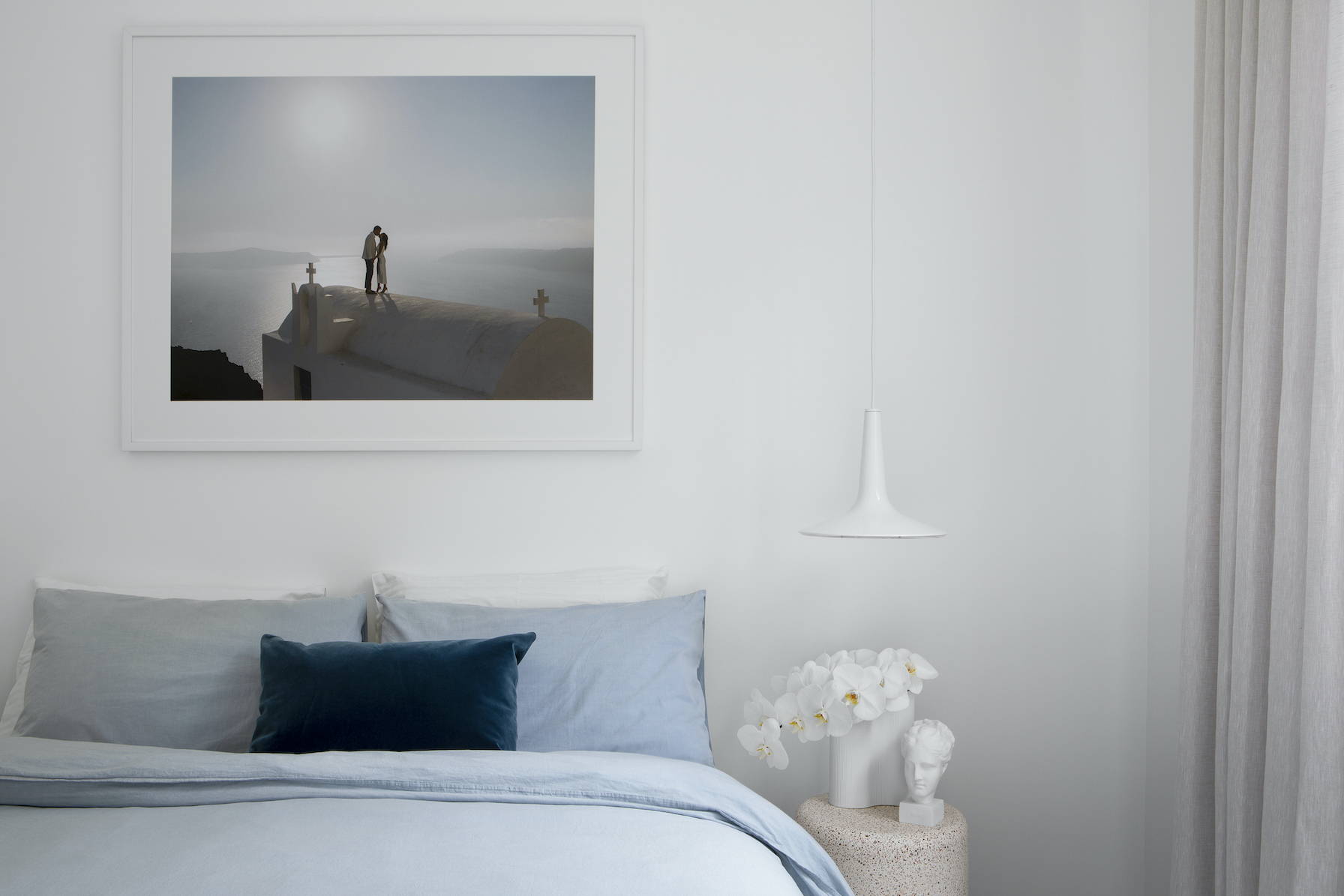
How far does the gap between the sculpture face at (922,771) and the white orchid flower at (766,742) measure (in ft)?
0.91

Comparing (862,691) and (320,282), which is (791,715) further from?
(320,282)

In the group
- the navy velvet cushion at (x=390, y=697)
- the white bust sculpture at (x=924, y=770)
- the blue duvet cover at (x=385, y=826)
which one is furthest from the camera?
the white bust sculpture at (x=924, y=770)

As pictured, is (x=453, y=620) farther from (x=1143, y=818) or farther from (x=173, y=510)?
(x=1143, y=818)

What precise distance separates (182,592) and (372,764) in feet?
3.55

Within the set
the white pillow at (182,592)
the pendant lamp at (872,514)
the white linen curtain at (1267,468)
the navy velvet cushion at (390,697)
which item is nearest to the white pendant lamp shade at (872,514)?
the pendant lamp at (872,514)

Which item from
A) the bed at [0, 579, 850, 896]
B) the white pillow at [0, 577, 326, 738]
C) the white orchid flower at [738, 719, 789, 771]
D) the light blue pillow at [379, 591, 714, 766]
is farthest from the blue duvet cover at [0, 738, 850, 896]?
the white pillow at [0, 577, 326, 738]

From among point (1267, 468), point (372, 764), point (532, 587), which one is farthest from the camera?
point (532, 587)

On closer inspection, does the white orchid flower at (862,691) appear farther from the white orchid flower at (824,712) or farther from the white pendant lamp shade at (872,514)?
the white pendant lamp shade at (872,514)

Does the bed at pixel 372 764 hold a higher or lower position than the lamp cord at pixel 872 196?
lower

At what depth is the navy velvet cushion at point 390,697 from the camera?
77.2 inches

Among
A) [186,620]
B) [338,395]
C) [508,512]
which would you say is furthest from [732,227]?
[186,620]

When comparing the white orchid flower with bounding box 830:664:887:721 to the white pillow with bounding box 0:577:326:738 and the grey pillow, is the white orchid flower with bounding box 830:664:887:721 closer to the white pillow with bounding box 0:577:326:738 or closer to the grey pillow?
the grey pillow

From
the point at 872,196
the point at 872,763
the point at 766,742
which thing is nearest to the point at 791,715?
the point at 766,742

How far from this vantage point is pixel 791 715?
2293mm
